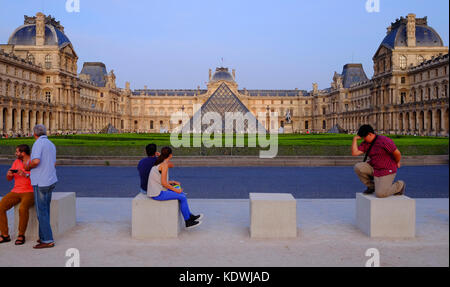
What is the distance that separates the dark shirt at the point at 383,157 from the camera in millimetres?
5477

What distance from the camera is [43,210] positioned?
5.10 metres

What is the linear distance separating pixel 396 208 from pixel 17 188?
5089 mm

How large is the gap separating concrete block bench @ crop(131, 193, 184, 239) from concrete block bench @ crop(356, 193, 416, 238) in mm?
2711

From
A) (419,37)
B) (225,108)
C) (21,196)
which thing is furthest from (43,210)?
(419,37)

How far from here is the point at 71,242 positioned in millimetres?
5285

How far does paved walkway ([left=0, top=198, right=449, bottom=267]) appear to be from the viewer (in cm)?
449

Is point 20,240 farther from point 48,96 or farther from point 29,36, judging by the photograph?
point 29,36

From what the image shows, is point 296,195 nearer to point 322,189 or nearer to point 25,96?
point 322,189

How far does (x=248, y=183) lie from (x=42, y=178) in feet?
22.7

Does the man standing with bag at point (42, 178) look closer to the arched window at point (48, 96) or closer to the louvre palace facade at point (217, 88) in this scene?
the louvre palace facade at point (217, 88)

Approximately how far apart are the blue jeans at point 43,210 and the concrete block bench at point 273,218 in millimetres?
2670

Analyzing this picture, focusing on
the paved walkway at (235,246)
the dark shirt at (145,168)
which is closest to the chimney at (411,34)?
the paved walkway at (235,246)
